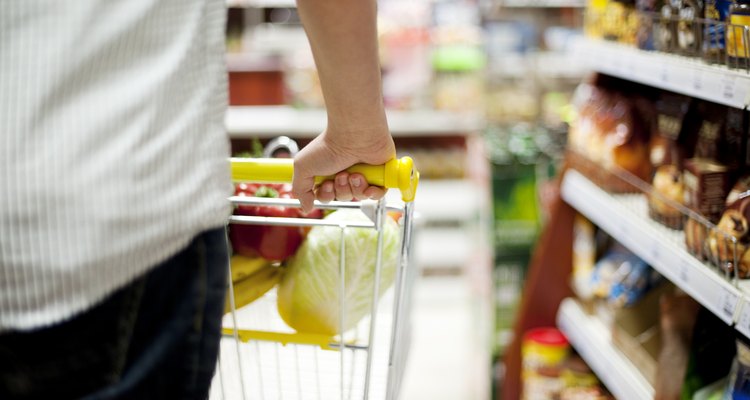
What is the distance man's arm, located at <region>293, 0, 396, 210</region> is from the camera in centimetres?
90

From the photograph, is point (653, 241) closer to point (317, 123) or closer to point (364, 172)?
point (364, 172)

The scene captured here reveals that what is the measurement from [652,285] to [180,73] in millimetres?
1602

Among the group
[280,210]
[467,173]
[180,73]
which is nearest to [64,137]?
[180,73]

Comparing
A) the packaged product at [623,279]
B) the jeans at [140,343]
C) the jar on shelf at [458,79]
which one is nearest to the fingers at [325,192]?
the jeans at [140,343]

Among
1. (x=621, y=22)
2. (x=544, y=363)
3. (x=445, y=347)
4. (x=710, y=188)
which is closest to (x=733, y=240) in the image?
(x=710, y=188)

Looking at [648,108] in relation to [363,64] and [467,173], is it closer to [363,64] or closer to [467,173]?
[363,64]

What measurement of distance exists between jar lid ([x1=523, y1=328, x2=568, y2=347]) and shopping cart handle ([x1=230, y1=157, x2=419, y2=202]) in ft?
4.20

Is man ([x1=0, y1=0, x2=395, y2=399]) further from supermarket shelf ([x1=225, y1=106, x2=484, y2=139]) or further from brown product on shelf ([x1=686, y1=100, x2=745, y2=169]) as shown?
supermarket shelf ([x1=225, y1=106, x2=484, y2=139])

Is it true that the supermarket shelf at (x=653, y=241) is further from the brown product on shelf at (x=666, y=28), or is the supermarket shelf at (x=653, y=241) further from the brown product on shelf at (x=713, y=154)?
the brown product on shelf at (x=666, y=28)

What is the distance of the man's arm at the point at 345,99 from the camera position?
895 millimetres

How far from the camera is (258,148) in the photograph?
1.57 metres

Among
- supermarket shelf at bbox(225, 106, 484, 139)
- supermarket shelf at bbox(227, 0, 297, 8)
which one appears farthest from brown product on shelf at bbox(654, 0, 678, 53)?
supermarket shelf at bbox(227, 0, 297, 8)

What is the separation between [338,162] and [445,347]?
282 cm

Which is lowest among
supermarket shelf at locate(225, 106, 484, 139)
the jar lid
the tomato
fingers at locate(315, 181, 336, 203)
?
the jar lid
